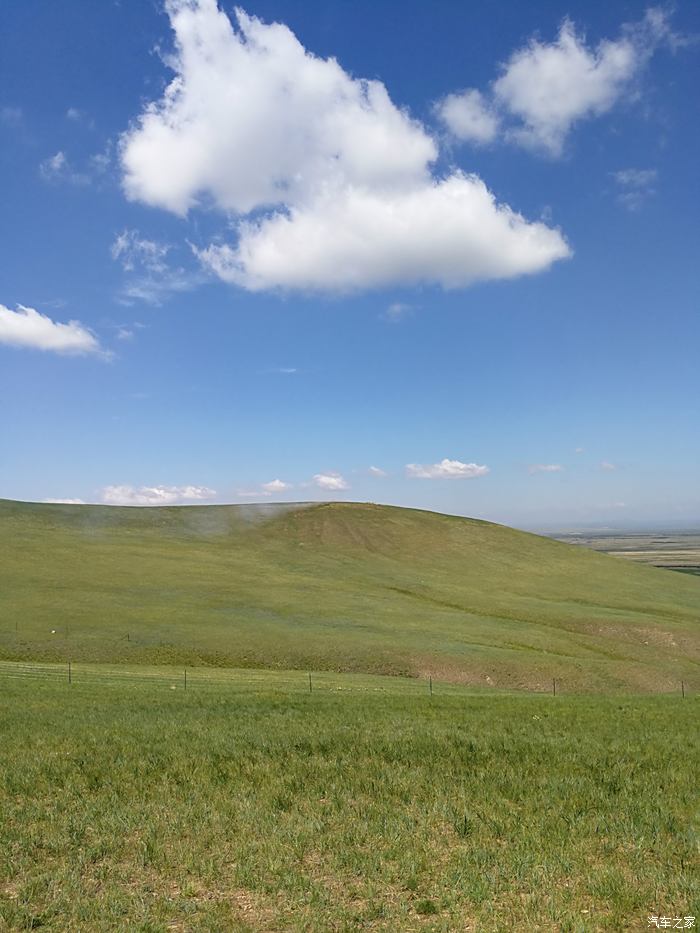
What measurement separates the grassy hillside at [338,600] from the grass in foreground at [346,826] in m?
29.7

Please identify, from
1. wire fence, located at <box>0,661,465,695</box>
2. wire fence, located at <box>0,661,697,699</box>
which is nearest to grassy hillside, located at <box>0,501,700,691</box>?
wire fence, located at <box>0,661,697,699</box>

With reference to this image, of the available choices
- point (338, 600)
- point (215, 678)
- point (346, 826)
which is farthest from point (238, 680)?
point (338, 600)

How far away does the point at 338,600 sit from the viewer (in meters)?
67.2

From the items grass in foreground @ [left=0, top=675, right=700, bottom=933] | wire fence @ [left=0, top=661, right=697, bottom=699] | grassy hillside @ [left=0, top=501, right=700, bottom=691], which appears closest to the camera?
grass in foreground @ [left=0, top=675, right=700, bottom=933]

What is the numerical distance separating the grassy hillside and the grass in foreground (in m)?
29.7

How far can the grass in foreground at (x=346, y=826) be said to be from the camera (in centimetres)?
816

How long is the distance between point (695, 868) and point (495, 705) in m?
15.6

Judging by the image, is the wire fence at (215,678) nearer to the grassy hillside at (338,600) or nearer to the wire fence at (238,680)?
the wire fence at (238,680)

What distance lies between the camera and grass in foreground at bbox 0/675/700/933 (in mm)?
8156

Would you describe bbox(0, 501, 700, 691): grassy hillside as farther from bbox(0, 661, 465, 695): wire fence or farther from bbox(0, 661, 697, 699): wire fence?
bbox(0, 661, 465, 695): wire fence

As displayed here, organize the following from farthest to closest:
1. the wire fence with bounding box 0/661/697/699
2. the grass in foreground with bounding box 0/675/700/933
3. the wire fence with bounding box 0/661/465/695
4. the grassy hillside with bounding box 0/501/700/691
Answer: the grassy hillside with bounding box 0/501/700/691 < the wire fence with bounding box 0/661/465/695 < the wire fence with bounding box 0/661/697/699 < the grass in foreground with bounding box 0/675/700/933

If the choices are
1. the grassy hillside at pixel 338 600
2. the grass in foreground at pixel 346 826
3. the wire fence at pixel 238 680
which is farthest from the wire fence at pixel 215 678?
the grass in foreground at pixel 346 826

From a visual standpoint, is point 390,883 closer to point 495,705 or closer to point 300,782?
point 300,782

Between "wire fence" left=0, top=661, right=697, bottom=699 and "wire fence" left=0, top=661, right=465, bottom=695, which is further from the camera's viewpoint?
"wire fence" left=0, top=661, right=465, bottom=695
